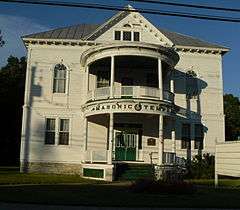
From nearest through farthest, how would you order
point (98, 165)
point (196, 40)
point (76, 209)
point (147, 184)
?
1. point (76, 209)
2. point (147, 184)
3. point (98, 165)
4. point (196, 40)

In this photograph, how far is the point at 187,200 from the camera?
1532 centimetres

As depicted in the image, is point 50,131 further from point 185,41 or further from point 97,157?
point 185,41

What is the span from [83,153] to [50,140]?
3028 mm

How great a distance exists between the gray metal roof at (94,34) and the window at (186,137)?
625 cm

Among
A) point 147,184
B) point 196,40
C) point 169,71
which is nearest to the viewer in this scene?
point 147,184

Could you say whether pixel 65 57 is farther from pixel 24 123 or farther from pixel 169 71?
pixel 169 71

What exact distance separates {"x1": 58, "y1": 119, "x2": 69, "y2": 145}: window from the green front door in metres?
3.54

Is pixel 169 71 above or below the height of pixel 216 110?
above

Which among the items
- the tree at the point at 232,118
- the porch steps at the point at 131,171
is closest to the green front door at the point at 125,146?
the porch steps at the point at 131,171

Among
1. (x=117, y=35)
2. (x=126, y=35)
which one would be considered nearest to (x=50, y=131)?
(x=117, y=35)

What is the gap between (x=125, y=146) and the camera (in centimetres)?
3177

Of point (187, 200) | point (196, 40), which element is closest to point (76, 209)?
point (187, 200)

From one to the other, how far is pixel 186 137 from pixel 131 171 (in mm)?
6952

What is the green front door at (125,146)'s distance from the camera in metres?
31.6
